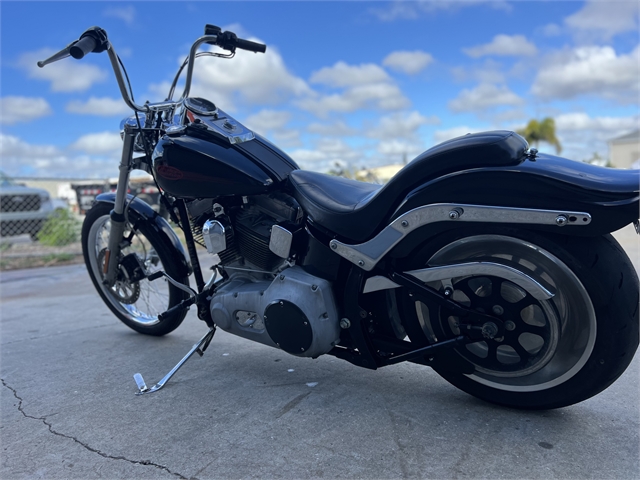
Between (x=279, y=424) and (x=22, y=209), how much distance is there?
9.47 meters

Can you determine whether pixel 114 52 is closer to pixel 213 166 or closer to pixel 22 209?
pixel 213 166

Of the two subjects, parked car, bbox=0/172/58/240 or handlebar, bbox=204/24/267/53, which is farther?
parked car, bbox=0/172/58/240

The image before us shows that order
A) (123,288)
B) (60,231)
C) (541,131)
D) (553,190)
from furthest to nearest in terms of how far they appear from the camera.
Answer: (541,131) → (60,231) → (123,288) → (553,190)

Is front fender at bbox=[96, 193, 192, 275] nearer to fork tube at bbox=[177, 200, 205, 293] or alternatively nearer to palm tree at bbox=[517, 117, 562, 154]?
fork tube at bbox=[177, 200, 205, 293]

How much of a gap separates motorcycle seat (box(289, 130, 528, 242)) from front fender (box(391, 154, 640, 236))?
1.6 inches

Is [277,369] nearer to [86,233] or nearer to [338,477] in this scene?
[338,477]

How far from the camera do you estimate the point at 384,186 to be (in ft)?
6.73

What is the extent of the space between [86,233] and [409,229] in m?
2.54

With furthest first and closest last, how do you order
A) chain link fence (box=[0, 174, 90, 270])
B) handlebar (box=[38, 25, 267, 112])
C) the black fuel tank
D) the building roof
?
the building roof, chain link fence (box=[0, 174, 90, 270]), handlebar (box=[38, 25, 267, 112]), the black fuel tank

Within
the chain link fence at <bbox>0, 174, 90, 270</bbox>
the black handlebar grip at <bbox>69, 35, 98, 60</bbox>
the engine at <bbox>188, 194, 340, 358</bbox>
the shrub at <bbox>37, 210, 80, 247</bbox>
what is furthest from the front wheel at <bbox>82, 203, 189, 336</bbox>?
the shrub at <bbox>37, 210, 80, 247</bbox>

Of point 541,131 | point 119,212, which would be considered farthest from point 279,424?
point 541,131

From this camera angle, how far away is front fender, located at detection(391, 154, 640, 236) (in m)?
1.68

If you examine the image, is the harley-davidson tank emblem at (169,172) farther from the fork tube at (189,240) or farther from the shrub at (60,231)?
the shrub at (60,231)

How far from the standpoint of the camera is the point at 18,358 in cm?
309
